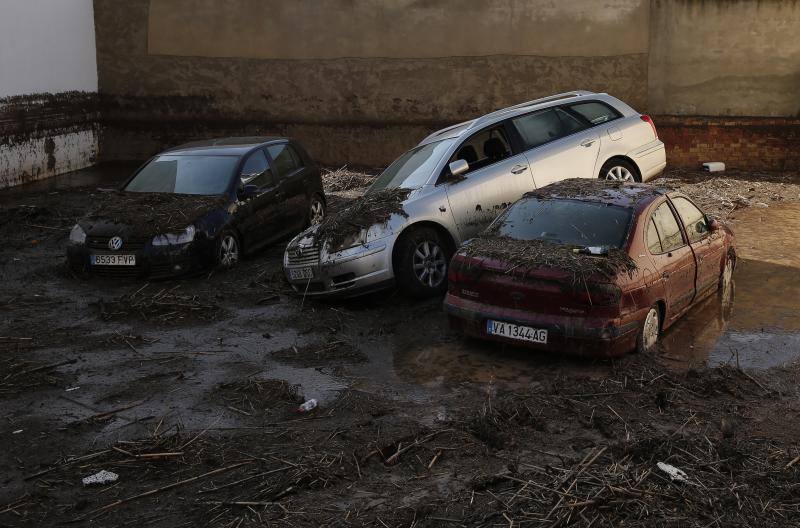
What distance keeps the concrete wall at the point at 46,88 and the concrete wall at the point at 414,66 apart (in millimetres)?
644

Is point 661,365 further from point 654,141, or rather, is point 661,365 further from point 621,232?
point 654,141

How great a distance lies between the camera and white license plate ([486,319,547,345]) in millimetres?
7930

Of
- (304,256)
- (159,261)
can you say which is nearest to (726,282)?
(304,256)

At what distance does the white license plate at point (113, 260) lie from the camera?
11219 mm

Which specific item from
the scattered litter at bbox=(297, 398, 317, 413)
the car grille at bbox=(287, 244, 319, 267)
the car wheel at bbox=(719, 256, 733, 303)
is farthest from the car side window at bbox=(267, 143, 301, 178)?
the scattered litter at bbox=(297, 398, 317, 413)

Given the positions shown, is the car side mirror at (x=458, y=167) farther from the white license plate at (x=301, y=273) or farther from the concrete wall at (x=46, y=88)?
the concrete wall at (x=46, y=88)

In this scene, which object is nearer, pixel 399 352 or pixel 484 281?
pixel 484 281

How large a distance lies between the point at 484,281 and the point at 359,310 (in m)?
2.35

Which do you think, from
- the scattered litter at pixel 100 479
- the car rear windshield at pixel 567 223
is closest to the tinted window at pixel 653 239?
the car rear windshield at pixel 567 223

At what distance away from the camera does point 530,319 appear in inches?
314

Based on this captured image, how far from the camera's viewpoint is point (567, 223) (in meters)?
8.73

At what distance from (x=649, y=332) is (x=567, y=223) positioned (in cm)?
128

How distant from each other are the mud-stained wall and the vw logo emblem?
1171 centimetres

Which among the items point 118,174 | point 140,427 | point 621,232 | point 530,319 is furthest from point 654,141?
point 118,174
